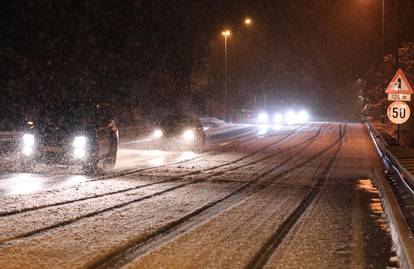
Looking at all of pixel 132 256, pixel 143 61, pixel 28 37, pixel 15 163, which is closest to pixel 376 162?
pixel 15 163

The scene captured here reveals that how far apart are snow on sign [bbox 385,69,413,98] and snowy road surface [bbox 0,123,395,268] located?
12.2ft

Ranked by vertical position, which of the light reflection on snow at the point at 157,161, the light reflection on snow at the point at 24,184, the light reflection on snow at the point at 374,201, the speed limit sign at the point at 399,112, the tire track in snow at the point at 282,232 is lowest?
the light reflection on snow at the point at 374,201

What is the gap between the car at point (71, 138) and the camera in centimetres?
1543

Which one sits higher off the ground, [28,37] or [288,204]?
[28,37]

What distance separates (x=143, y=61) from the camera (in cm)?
4541

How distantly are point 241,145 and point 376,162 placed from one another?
8494mm

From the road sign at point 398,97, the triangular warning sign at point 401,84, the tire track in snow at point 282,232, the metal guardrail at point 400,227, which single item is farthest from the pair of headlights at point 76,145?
the road sign at point 398,97

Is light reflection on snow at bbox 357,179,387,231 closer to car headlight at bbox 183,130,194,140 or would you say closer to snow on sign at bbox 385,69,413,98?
snow on sign at bbox 385,69,413,98

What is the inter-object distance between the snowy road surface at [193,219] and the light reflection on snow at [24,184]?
21 mm

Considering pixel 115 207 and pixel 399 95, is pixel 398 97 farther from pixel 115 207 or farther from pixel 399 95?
pixel 115 207

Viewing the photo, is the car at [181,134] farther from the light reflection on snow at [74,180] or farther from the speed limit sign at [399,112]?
the light reflection on snow at [74,180]

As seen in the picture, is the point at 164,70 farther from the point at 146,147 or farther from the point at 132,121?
the point at 146,147

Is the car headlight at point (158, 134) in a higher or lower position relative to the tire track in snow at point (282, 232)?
higher

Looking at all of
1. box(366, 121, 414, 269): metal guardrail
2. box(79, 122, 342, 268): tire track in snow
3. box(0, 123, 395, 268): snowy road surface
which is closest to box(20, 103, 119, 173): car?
box(0, 123, 395, 268): snowy road surface
